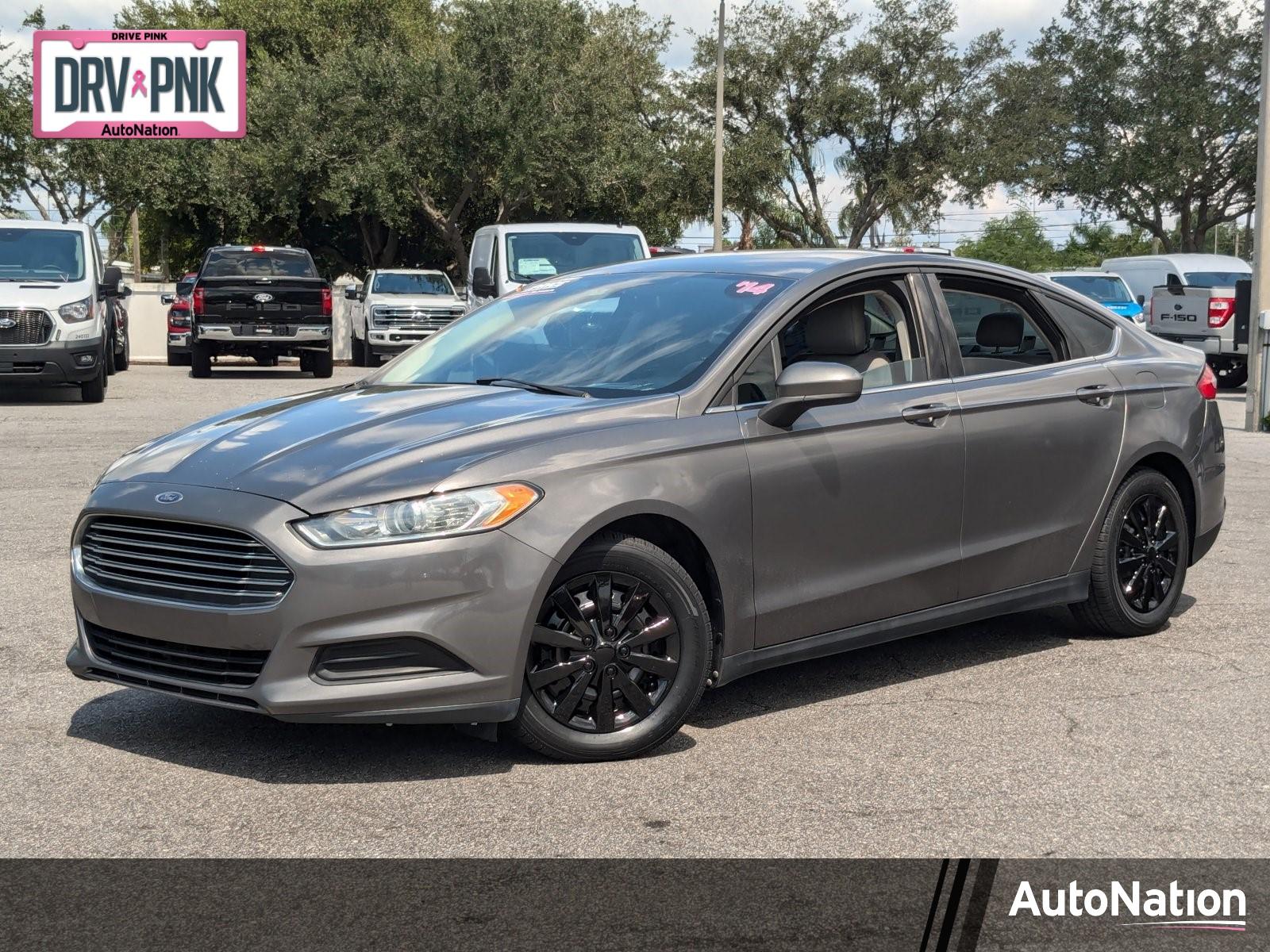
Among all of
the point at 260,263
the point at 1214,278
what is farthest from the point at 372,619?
the point at 1214,278

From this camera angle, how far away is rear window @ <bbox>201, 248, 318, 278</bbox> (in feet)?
83.4

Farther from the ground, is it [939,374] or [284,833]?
[939,374]

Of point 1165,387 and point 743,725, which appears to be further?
point 1165,387

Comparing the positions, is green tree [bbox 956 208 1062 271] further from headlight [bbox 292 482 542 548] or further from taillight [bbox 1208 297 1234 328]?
headlight [bbox 292 482 542 548]

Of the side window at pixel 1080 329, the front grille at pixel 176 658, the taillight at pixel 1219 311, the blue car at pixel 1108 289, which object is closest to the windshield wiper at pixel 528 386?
the front grille at pixel 176 658

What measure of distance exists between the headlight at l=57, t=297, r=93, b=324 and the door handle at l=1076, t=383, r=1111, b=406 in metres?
15.6

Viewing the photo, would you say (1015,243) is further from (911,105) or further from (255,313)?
(255,313)

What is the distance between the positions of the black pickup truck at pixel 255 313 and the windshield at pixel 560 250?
268 inches

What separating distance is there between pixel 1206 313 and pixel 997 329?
63.7 ft

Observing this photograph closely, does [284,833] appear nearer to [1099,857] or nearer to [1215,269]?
[1099,857]

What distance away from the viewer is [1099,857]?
4.12 meters

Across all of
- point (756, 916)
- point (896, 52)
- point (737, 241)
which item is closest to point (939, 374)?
point (756, 916)

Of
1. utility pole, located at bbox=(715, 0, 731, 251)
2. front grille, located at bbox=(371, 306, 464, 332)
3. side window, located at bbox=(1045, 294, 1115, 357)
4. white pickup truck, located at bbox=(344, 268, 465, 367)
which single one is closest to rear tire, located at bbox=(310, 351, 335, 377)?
white pickup truck, located at bbox=(344, 268, 465, 367)

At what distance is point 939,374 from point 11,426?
13.2 m
